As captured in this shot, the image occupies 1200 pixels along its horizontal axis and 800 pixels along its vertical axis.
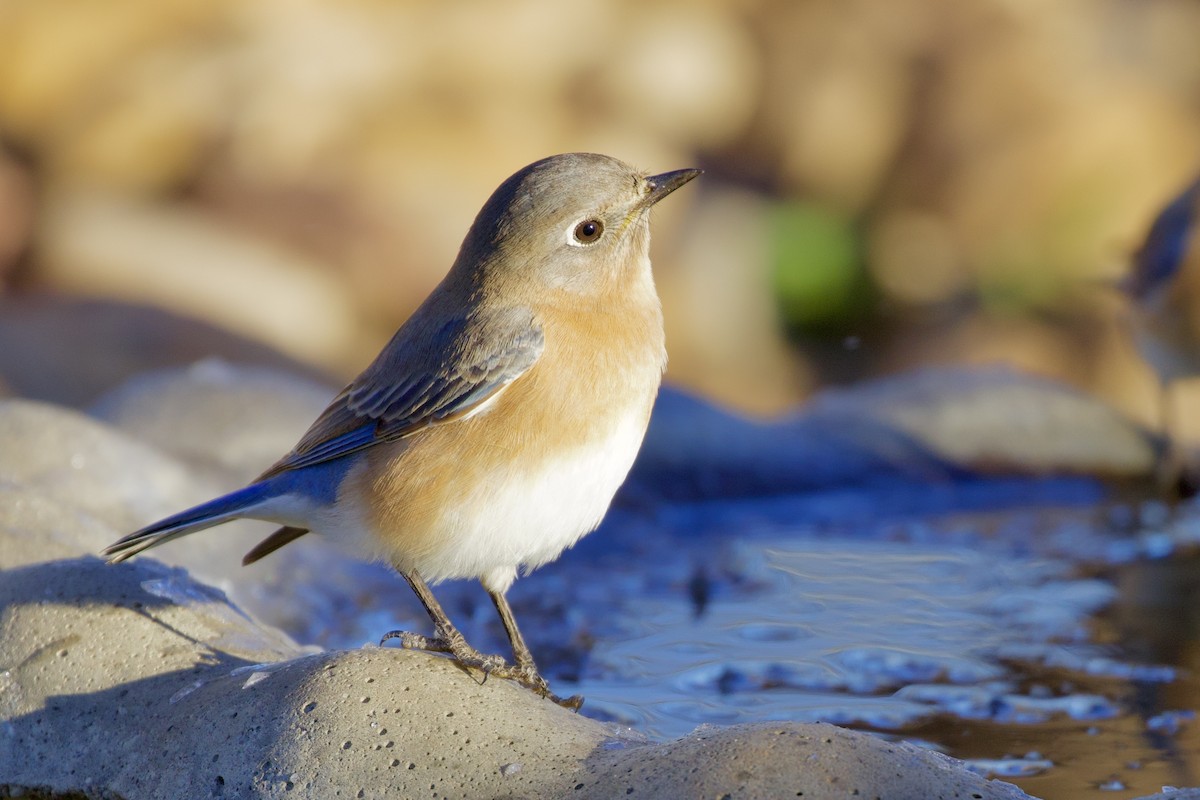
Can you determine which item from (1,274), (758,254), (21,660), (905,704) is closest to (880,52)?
(758,254)

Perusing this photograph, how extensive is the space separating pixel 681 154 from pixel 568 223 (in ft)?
26.0

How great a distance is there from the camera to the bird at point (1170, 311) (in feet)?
24.2

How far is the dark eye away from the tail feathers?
1232mm

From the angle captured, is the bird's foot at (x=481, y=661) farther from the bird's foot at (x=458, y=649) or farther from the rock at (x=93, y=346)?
the rock at (x=93, y=346)

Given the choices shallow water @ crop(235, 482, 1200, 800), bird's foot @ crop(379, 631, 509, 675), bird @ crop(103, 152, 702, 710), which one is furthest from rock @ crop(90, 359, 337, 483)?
bird's foot @ crop(379, 631, 509, 675)

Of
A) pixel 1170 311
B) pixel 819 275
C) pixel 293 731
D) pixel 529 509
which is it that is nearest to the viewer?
pixel 293 731

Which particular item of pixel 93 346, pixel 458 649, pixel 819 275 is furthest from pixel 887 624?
pixel 819 275

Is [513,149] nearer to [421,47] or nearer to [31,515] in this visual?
[421,47]

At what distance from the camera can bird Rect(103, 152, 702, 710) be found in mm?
4191

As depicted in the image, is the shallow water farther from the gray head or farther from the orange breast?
the gray head

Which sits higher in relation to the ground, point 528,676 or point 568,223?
point 568,223

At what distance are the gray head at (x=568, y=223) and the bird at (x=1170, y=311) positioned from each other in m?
3.85

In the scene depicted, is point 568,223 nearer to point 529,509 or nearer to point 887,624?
point 529,509

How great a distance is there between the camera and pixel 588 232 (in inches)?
A: 177
